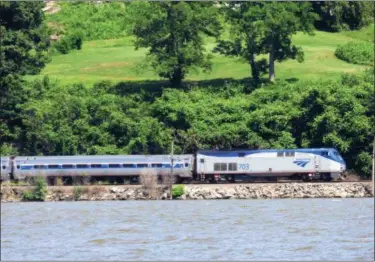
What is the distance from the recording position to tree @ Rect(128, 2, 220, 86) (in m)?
84.9

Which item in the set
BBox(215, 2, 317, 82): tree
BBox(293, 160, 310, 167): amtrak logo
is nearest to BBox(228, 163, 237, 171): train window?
BBox(293, 160, 310, 167): amtrak logo

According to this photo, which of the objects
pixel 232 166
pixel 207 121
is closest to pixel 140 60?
pixel 207 121

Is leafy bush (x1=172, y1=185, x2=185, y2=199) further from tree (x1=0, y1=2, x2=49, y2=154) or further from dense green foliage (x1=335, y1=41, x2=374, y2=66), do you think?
dense green foliage (x1=335, y1=41, x2=374, y2=66)

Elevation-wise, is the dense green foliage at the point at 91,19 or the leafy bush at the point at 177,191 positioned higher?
the dense green foliage at the point at 91,19

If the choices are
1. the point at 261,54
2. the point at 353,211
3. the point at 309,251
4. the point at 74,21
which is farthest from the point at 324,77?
the point at 309,251

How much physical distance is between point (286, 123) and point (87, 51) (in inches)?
1128

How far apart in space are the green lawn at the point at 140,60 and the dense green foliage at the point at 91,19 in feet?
7.35

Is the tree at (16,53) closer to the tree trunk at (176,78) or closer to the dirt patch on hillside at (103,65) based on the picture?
the dirt patch on hillside at (103,65)

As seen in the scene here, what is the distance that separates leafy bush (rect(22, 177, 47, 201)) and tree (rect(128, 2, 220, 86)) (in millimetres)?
17885

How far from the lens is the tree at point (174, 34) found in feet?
279

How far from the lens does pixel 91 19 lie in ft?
362

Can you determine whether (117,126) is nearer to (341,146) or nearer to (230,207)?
(341,146)

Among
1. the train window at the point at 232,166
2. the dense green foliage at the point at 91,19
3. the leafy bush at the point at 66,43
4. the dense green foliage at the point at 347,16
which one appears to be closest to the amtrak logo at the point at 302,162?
the train window at the point at 232,166

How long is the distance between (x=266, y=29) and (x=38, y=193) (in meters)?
23.2
